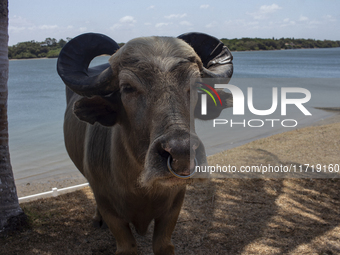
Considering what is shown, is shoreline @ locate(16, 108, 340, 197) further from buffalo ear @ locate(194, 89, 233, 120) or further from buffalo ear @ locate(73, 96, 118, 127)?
buffalo ear @ locate(194, 89, 233, 120)

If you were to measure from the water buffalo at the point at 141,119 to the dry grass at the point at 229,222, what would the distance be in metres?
1.05

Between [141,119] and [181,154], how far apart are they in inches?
23.8

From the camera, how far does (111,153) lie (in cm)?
320

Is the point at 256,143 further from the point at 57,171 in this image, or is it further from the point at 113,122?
the point at 113,122

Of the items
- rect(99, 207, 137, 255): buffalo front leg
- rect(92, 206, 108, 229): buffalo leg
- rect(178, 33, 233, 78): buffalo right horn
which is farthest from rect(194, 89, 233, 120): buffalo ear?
rect(92, 206, 108, 229): buffalo leg

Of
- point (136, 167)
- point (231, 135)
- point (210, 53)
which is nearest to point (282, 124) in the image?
point (231, 135)

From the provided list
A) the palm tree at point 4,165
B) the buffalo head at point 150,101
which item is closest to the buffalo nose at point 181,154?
the buffalo head at point 150,101

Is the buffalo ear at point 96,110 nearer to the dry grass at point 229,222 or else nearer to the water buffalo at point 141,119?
the water buffalo at point 141,119

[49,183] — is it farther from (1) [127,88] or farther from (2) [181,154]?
(2) [181,154]

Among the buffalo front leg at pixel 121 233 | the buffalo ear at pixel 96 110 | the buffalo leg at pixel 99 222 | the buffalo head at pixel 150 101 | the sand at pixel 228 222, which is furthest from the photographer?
the buffalo leg at pixel 99 222

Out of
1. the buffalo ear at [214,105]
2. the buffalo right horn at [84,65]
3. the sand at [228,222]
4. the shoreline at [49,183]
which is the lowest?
the shoreline at [49,183]

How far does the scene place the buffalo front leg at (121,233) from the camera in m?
3.39

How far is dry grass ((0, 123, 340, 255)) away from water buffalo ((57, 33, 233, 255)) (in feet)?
3.46

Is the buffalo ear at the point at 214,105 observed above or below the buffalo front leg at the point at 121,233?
above
